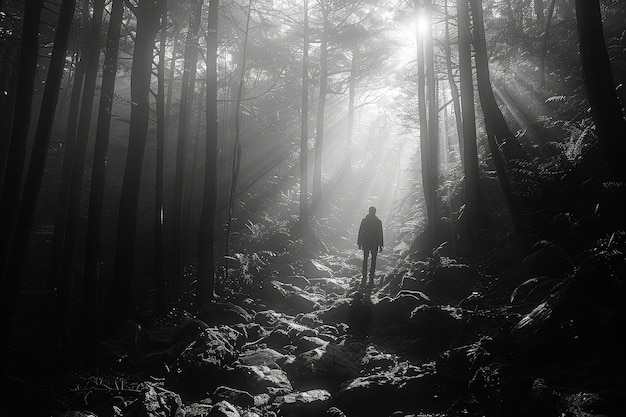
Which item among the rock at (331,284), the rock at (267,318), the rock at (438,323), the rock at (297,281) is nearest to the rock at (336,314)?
the rock at (267,318)

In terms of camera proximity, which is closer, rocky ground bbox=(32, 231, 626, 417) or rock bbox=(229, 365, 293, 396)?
rocky ground bbox=(32, 231, 626, 417)

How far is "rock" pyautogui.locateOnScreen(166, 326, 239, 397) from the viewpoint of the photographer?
572 centimetres

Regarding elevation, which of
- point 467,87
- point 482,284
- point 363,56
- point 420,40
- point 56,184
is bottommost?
point 482,284

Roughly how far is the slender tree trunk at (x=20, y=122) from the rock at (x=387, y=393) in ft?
18.8

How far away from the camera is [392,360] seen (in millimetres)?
6008

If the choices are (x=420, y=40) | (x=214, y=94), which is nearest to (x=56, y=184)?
(x=214, y=94)

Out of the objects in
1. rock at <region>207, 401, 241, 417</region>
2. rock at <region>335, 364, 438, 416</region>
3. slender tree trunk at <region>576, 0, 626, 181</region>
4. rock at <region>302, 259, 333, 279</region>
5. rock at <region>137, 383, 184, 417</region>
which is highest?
slender tree trunk at <region>576, 0, 626, 181</region>

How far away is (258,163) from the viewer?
30.9 m

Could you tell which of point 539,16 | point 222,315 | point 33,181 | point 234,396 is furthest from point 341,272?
point 539,16

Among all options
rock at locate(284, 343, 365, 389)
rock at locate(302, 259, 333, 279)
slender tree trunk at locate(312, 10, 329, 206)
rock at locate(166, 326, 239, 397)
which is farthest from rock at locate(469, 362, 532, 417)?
slender tree trunk at locate(312, 10, 329, 206)

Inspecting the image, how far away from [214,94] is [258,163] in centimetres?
2043

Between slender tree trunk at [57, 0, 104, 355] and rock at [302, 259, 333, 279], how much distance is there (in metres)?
7.77

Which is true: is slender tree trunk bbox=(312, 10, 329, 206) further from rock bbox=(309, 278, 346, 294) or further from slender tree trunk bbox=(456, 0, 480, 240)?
slender tree trunk bbox=(456, 0, 480, 240)

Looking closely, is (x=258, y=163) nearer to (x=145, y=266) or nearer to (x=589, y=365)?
(x=145, y=266)
